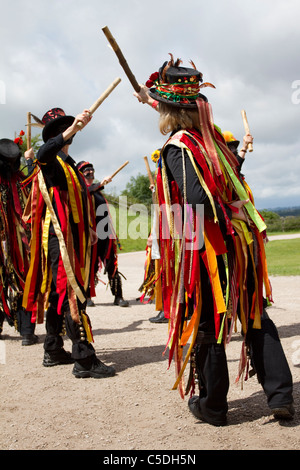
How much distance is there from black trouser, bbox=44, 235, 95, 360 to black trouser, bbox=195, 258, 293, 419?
4.02 ft

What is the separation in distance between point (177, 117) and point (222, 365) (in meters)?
1.43

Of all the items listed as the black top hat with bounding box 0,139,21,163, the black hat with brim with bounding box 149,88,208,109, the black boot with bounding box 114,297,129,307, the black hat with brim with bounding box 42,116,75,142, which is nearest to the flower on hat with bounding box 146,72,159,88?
the black hat with brim with bounding box 149,88,208,109

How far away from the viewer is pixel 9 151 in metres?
4.67

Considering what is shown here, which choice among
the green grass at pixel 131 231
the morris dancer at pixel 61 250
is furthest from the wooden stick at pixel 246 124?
the green grass at pixel 131 231

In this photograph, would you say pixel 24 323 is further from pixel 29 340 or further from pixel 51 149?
pixel 51 149

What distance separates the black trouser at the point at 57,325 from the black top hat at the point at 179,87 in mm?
1569

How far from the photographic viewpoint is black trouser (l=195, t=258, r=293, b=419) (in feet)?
8.25

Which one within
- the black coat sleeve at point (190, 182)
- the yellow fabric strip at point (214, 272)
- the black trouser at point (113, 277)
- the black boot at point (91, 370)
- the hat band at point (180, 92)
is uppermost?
the hat band at point (180, 92)

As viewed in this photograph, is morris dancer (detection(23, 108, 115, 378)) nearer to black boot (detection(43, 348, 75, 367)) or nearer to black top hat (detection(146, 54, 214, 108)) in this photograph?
black boot (detection(43, 348, 75, 367))

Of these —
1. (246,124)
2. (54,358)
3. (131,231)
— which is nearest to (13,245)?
(54,358)

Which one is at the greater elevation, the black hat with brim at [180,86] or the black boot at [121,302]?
the black hat with brim at [180,86]

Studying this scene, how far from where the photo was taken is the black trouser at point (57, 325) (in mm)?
3561

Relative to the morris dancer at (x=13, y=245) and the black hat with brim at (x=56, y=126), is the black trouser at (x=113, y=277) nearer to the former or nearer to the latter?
the morris dancer at (x=13, y=245)
